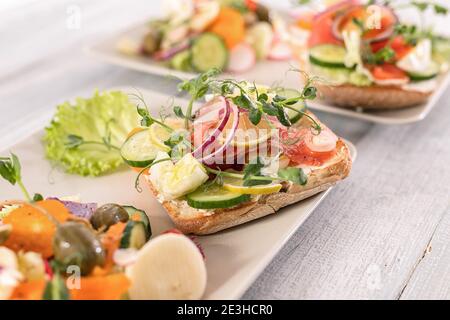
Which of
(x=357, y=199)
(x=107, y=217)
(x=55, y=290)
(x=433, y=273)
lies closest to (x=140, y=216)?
(x=107, y=217)

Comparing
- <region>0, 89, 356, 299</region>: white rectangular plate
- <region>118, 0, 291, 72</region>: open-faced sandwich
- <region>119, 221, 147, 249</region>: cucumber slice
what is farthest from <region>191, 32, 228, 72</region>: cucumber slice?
<region>119, 221, 147, 249</region>: cucumber slice

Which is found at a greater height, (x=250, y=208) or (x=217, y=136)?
(x=217, y=136)

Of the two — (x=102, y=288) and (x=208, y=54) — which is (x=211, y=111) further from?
(x=208, y=54)

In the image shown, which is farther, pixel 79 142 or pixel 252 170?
pixel 79 142

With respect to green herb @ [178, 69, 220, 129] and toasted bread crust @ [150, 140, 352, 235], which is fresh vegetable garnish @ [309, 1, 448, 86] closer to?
toasted bread crust @ [150, 140, 352, 235]

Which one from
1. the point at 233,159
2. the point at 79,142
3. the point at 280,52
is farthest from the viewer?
the point at 280,52
